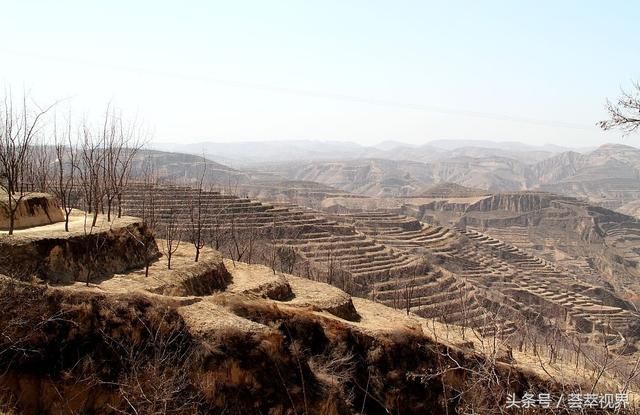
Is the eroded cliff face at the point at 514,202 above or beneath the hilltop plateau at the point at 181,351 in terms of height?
beneath

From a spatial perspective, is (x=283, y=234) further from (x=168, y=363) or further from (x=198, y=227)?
(x=168, y=363)

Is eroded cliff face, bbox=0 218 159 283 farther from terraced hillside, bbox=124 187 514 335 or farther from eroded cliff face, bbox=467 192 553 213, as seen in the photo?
eroded cliff face, bbox=467 192 553 213

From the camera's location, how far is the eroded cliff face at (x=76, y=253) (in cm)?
1379

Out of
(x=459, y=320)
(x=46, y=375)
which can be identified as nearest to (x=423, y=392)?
(x=46, y=375)

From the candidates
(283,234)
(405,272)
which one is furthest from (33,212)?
(283,234)

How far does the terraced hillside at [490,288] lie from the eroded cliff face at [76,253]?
25353mm

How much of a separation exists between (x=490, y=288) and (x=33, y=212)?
5870 cm

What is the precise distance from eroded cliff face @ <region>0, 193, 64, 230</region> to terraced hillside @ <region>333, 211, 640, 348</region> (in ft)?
90.3

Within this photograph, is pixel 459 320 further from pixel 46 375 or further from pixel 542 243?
pixel 542 243

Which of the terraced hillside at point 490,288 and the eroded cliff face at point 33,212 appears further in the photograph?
the terraced hillside at point 490,288

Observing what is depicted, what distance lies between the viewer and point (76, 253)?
15367 mm

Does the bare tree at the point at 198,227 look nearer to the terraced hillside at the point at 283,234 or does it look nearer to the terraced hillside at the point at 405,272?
the terraced hillside at the point at 283,234

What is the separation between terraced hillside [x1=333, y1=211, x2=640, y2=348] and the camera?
51594 millimetres

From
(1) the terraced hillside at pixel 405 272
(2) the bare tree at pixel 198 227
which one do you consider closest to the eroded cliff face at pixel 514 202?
(1) the terraced hillside at pixel 405 272
